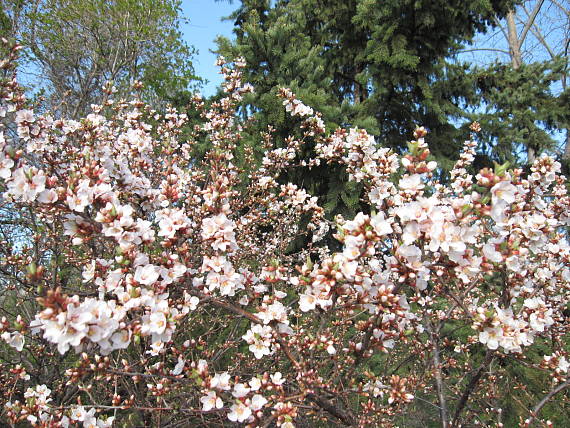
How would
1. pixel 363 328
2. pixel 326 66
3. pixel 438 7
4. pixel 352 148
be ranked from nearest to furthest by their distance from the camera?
pixel 363 328 → pixel 352 148 → pixel 438 7 → pixel 326 66

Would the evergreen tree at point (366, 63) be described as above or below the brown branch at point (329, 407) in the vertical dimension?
Answer: above

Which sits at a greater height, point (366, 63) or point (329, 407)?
point (366, 63)

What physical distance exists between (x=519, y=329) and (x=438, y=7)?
19.6 feet

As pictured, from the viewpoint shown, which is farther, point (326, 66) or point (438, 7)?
point (326, 66)

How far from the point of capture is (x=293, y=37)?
6125 millimetres

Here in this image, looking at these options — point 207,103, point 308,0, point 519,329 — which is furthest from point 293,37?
point 519,329

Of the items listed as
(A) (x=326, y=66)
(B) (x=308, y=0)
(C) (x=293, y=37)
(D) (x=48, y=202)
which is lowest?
(D) (x=48, y=202)

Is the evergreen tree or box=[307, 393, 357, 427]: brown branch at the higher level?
the evergreen tree

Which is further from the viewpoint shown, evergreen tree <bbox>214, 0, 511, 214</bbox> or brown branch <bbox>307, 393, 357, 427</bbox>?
evergreen tree <bbox>214, 0, 511, 214</bbox>

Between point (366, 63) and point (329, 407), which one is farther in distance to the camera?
point (366, 63)

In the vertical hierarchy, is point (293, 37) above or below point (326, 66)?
below

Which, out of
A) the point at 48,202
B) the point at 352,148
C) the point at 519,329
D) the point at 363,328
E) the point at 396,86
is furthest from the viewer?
the point at 396,86

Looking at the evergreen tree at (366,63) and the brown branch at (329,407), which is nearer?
the brown branch at (329,407)

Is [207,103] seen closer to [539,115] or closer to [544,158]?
[544,158]
